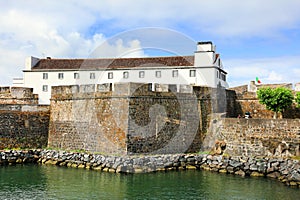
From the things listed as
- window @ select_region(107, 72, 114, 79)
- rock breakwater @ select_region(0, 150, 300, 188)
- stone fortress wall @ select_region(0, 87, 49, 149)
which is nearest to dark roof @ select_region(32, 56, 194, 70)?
window @ select_region(107, 72, 114, 79)

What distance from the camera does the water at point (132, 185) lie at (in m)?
11.6

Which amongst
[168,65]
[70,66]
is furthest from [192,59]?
[70,66]

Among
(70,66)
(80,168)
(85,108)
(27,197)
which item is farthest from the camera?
(70,66)

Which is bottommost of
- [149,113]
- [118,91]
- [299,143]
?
[299,143]

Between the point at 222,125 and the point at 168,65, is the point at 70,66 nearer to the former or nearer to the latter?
the point at 168,65

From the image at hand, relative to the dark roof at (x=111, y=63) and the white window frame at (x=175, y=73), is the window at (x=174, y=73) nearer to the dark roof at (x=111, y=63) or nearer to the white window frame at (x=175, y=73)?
the white window frame at (x=175, y=73)

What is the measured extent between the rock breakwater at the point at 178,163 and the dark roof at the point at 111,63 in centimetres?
1351

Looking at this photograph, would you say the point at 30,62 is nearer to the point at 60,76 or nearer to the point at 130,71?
the point at 60,76

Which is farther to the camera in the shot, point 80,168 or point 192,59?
point 192,59

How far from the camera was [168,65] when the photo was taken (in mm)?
27812

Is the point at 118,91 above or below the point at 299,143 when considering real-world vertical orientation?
above

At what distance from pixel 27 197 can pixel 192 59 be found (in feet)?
63.9

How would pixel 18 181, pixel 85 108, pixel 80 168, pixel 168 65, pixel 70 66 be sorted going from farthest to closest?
pixel 70 66 → pixel 168 65 → pixel 85 108 → pixel 80 168 → pixel 18 181

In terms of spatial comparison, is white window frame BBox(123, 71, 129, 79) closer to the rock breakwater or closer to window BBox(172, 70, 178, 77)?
window BBox(172, 70, 178, 77)
